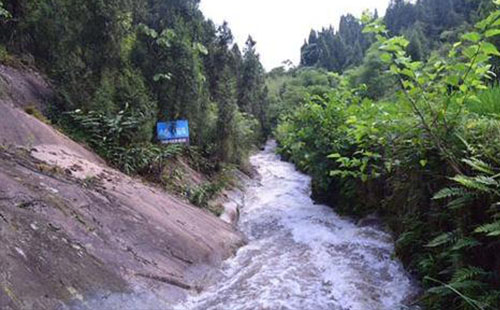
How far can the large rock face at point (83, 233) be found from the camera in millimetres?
3227

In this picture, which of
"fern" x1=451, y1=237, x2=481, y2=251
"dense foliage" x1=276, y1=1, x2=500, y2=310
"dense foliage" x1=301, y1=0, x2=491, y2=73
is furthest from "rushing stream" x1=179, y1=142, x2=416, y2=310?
"dense foliage" x1=301, y1=0, x2=491, y2=73

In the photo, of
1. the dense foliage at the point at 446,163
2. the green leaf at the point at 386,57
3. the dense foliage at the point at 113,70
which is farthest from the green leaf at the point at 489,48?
the dense foliage at the point at 113,70

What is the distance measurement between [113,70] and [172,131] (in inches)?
73.1

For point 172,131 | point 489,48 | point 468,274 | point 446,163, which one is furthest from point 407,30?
point 468,274

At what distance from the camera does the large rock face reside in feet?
10.6

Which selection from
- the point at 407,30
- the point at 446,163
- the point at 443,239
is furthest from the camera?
the point at 407,30

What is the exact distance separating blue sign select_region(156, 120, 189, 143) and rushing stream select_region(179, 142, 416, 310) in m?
2.42

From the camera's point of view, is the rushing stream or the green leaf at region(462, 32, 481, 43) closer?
the green leaf at region(462, 32, 481, 43)

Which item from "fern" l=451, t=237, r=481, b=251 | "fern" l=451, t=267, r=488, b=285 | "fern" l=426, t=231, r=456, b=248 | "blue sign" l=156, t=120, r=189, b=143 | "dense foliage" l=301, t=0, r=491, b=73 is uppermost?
"dense foliage" l=301, t=0, r=491, b=73

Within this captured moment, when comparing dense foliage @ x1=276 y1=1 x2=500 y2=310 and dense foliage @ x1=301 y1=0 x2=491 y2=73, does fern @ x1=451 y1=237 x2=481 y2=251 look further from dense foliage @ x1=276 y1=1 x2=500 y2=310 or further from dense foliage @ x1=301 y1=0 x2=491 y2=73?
dense foliage @ x1=301 y1=0 x2=491 y2=73

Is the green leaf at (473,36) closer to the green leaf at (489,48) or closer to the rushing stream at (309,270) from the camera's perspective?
the green leaf at (489,48)

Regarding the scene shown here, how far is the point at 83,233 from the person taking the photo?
4.07m

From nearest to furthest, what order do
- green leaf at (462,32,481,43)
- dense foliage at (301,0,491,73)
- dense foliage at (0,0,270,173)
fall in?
green leaf at (462,32,481,43)
dense foliage at (0,0,270,173)
dense foliage at (301,0,491,73)

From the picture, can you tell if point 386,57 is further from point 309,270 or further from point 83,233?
point 83,233
